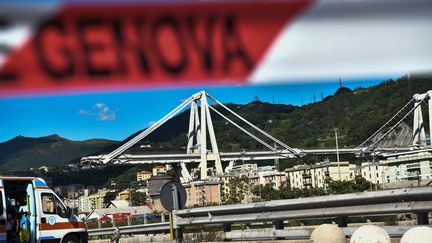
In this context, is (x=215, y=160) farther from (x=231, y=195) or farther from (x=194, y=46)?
(x=194, y=46)

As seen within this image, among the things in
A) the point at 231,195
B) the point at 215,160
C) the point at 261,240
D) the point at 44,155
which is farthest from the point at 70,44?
the point at 215,160

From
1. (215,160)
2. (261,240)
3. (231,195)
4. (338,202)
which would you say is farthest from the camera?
(215,160)

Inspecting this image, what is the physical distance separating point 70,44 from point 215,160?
107494 millimetres

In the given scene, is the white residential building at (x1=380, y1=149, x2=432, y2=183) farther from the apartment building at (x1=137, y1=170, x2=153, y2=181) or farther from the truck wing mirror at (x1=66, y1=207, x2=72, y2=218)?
the truck wing mirror at (x1=66, y1=207, x2=72, y2=218)

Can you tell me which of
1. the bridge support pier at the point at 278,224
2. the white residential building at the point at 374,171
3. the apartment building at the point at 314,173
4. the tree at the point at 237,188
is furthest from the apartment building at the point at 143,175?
the bridge support pier at the point at 278,224

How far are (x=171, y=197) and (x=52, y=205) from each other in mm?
5883

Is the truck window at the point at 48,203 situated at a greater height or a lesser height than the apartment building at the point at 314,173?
lesser

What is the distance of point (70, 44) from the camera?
2.00 metres

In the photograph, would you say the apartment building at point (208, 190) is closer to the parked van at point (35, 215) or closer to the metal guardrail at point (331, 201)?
the parked van at point (35, 215)

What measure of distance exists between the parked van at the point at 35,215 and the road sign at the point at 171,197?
500 centimetres

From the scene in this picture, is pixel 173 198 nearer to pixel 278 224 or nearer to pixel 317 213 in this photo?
pixel 278 224

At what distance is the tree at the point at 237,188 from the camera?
8373cm

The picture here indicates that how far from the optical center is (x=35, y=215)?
1789cm

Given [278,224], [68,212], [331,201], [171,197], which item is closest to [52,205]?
[68,212]
